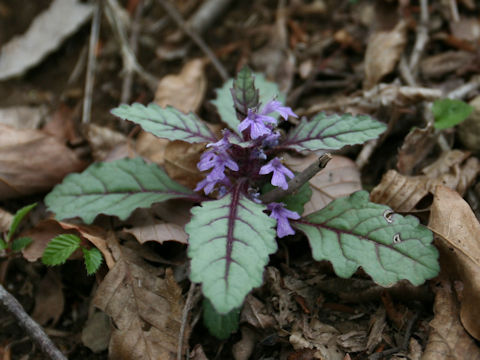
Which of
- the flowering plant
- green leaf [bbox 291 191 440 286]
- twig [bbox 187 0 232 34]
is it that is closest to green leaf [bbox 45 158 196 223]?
the flowering plant

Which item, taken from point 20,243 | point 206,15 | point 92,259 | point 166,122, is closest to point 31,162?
point 20,243

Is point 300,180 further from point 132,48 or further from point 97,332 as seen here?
point 132,48

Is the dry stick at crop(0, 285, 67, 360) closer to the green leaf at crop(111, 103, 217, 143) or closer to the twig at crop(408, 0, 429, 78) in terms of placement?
the green leaf at crop(111, 103, 217, 143)

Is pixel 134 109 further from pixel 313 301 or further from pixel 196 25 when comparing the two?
pixel 196 25

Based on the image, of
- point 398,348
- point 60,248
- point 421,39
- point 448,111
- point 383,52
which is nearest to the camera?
point 398,348

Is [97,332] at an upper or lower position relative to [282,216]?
lower
